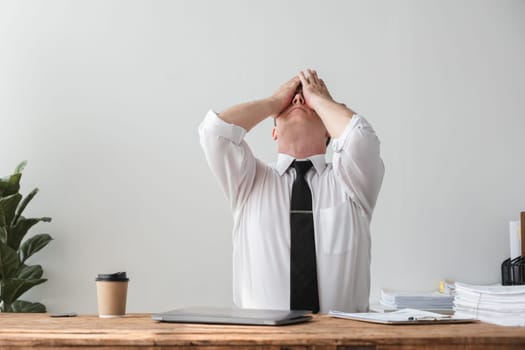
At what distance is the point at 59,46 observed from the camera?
3121mm

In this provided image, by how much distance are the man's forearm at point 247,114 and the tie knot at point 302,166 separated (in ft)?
0.67

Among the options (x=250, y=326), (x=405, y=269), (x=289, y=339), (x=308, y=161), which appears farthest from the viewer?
(x=405, y=269)

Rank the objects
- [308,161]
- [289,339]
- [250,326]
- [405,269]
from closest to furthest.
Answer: [289,339], [250,326], [308,161], [405,269]

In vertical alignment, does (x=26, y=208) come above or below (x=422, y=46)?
below

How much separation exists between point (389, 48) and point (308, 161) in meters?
1.26

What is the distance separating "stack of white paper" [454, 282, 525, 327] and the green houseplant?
6.69 ft

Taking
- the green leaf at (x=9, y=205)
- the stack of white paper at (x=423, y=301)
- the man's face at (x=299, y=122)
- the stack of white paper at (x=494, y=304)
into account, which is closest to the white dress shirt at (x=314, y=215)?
the man's face at (x=299, y=122)

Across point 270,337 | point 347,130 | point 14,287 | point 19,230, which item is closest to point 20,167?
point 19,230

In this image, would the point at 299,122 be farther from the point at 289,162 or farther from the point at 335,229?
the point at 335,229

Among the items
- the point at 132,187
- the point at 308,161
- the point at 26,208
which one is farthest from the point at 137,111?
the point at 308,161

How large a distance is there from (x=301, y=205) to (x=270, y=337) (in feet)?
3.49

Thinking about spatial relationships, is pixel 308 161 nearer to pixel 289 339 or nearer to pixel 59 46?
pixel 289 339

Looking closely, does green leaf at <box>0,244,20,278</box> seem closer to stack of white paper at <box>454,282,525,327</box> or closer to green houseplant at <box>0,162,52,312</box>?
green houseplant at <box>0,162,52,312</box>

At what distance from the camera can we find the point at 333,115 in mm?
2020
